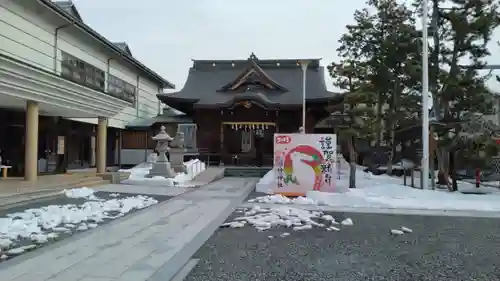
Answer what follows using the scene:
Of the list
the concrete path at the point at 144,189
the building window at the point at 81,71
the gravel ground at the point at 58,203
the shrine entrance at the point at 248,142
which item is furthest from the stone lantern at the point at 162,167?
the shrine entrance at the point at 248,142

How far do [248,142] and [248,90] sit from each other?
3125mm

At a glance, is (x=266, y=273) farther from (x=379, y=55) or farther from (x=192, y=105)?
(x=192, y=105)

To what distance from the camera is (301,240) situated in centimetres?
638

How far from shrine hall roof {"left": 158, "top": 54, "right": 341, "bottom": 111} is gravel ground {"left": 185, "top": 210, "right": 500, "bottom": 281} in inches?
620

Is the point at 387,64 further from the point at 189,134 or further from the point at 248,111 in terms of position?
the point at 189,134

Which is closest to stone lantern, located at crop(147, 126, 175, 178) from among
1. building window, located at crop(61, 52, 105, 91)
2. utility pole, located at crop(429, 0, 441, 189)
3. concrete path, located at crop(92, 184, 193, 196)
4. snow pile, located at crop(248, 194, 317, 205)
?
concrete path, located at crop(92, 184, 193, 196)

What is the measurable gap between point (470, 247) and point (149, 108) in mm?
25584

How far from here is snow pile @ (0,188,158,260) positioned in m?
5.93

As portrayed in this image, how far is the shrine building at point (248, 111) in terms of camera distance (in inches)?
938

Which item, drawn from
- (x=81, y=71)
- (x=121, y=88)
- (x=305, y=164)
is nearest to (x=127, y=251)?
Answer: (x=305, y=164)

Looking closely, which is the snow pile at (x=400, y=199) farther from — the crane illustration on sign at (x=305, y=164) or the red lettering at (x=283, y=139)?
the red lettering at (x=283, y=139)

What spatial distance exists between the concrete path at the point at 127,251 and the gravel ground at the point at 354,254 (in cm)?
35

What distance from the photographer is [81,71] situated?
19016mm

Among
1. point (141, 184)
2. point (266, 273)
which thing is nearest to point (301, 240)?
point (266, 273)
